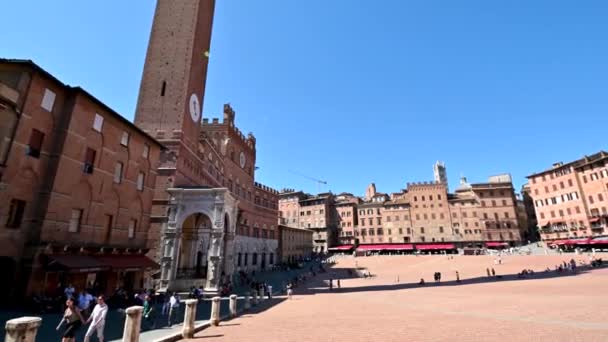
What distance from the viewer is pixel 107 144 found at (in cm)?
1973

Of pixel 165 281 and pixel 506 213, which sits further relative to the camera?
pixel 506 213

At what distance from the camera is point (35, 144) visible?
1559 cm

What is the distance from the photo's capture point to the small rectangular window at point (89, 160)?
18078 millimetres

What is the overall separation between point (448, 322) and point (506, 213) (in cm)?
7230

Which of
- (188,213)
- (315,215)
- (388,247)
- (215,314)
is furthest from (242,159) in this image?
(388,247)

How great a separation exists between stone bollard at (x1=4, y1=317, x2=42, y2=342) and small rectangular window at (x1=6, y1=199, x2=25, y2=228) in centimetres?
1308

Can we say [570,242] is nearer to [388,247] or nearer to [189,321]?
[388,247]

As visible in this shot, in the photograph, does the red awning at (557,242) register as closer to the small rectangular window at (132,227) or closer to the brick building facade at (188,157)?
the brick building facade at (188,157)

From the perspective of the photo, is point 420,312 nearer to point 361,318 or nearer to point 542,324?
point 361,318

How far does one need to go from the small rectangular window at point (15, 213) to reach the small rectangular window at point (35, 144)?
2.54 m

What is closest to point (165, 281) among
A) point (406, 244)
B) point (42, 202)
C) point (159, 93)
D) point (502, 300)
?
point (42, 202)

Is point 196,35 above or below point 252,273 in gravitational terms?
above

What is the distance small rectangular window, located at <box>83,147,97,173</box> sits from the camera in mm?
18078

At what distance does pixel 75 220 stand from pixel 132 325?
12947mm
